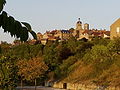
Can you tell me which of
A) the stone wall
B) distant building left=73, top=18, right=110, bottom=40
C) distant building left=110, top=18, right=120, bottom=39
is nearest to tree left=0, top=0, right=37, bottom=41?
the stone wall

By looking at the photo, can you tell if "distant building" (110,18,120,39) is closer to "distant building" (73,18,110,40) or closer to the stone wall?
the stone wall

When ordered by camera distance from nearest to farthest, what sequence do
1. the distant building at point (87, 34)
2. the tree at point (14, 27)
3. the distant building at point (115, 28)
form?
the tree at point (14, 27), the distant building at point (115, 28), the distant building at point (87, 34)

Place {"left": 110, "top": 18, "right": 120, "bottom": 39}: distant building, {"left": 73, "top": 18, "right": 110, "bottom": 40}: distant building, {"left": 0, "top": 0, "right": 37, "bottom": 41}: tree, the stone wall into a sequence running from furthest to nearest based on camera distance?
{"left": 73, "top": 18, "right": 110, "bottom": 40}: distant building < {"left": 110, "top": 18, "right": 120, "bottom": 39}: distant building < the stone wall < {"left": 0, "top": 0, "right": 37, "bottom": 41}: tree

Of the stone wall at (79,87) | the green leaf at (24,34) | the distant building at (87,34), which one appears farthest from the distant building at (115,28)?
the green leaf at (24,34)

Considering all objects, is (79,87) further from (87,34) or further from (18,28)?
(87,34)

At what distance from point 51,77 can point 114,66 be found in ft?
54.3

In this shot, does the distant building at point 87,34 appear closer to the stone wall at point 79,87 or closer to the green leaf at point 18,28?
the stone wall at point 79,87

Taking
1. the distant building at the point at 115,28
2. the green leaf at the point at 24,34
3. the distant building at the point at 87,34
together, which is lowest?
the green leaf at the point at 24,34

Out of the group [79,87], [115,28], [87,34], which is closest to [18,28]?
[79,87]

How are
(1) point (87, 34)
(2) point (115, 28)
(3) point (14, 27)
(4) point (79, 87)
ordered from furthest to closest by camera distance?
(1) point (87, 34), (2) point (115, 28), (4) point (79, 87), (3) point (14, 27)

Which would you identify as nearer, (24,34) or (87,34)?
(24,34)

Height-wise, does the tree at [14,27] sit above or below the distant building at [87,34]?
below

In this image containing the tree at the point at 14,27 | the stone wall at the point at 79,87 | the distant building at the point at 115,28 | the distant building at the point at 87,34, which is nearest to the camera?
the tree at the point at 14,27

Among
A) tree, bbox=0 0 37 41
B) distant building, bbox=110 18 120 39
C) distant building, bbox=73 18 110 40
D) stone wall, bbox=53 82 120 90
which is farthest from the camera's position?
distant building, bbox=73 18 110 40
